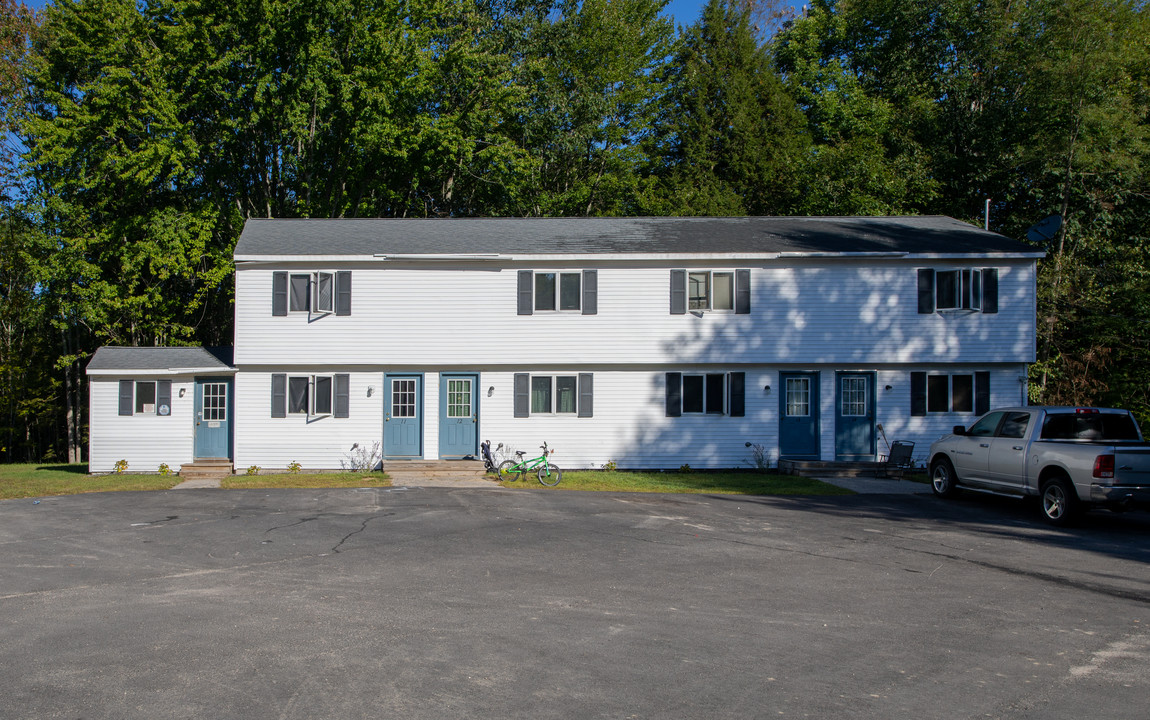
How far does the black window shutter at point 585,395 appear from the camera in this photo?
2252 centimetres

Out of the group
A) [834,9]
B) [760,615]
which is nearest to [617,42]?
[834,9]

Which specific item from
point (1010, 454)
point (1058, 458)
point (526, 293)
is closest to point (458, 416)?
point (526, 293)

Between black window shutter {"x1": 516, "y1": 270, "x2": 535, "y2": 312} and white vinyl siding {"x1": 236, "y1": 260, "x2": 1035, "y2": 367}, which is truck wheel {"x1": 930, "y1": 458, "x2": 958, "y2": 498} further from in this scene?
black window shutter {"x1": 516, "y1": 270, "x2": 535, "y2": 312}

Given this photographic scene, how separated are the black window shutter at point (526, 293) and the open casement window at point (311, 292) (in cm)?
445

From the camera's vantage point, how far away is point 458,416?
2248 cm

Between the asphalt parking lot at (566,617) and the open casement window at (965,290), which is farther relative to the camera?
the open casement window at (965,290)

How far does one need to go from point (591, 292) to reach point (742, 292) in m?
4.01

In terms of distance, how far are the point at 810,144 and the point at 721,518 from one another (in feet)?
92.4

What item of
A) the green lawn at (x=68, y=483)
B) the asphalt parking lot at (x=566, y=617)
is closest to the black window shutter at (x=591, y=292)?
the asphalt parking lot at (x=566, y=617)

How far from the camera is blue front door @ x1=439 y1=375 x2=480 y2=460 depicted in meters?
22.3

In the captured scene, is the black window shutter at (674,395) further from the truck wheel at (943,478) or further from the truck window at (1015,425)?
the truck window at (1015,425)

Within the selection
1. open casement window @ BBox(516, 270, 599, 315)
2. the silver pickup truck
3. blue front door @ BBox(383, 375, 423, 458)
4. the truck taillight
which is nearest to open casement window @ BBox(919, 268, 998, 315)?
the silver pickup truck

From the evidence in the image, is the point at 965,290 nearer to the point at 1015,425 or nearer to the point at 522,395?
the point at 1015,425

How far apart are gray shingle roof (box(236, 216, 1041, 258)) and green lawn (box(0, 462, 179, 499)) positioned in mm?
6054
